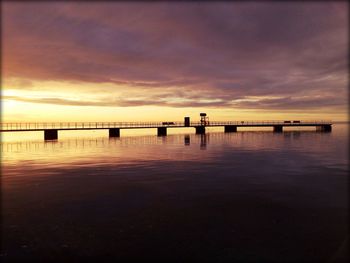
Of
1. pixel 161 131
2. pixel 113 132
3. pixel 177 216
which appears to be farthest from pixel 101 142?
pixel 177 216

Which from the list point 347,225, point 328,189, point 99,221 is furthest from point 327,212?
point 99,221

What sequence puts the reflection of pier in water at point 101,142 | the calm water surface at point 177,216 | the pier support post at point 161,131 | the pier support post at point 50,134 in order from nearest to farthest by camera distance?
the calm water surface at point 177,216
the reflection of pier in water at point 101,142
the pier support post at point 50,134
the pier support post at point 161,131

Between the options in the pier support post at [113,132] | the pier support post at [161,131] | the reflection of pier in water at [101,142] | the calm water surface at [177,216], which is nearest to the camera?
the calm water surface at [177,216]

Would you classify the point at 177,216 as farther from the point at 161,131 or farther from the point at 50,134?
the point at 161,131

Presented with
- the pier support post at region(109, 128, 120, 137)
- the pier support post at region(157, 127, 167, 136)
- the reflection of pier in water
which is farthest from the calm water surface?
the pier support post at region(157, 127, 167, 136)

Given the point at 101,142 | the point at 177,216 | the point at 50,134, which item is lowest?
the point at 177,216

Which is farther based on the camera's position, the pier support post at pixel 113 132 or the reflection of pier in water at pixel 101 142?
the pier support post at pixel 113 132

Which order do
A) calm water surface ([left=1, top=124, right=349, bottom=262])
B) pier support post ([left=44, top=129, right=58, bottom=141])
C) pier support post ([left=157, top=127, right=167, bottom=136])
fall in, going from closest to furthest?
1. calm water surface ([left=1, top=124, right=349, bottom=262])
2. pier support post ([left=44, top=129, right=58, bottom=141])
3. pier support post ([left=157, top=127, right=167, bottom=136])

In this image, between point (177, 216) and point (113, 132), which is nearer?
point (177, 216)

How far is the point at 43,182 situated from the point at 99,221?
9.44 meters

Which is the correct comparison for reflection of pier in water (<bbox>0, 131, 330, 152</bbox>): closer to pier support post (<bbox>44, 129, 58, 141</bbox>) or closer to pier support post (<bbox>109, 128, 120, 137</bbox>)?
pier support post (<bbox>44, 129, 58, 141</bbox>)

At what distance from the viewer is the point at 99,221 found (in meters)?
10.9

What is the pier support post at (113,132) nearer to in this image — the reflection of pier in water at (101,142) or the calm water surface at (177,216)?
the reflection of pier in water at (101,142)

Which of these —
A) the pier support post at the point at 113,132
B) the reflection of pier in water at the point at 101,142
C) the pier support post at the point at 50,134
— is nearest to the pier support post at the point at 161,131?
the pier support post at the point at 113,132
